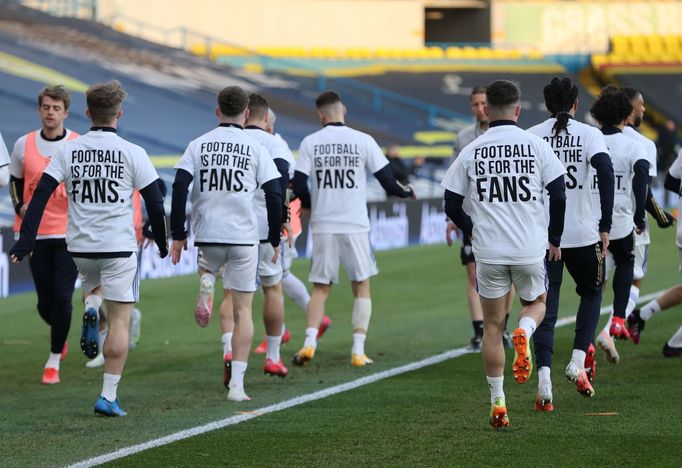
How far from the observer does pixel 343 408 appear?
829 cm

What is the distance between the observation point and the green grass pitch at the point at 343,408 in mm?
6785

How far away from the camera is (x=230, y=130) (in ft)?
27.9

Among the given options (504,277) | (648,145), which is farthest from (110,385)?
(648,145)

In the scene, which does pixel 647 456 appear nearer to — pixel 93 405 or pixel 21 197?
pixel 93 405

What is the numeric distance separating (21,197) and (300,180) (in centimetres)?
212

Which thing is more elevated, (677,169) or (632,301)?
(677,169)

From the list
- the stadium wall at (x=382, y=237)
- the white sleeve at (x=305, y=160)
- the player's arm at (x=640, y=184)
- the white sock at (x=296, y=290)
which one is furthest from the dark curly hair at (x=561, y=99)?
the stadium wall at (x=382, y=237)

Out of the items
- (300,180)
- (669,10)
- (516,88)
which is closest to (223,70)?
(669,10)

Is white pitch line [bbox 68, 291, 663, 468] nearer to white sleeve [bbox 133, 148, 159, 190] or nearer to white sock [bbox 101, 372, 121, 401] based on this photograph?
white sock [bbox 101, 372, 121, 401]

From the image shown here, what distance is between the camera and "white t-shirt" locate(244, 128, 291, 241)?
30.9 feet

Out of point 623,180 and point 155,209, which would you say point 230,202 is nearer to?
point 155,209

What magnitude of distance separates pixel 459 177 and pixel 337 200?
304 centimetres

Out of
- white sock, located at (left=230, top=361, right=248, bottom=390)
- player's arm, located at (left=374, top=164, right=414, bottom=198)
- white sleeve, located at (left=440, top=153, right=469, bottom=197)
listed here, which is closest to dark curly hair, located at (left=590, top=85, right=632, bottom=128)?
player's arm, located at (left=374, top=164, right=414, bottom=198)

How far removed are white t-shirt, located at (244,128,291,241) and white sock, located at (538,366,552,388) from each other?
231 cm
